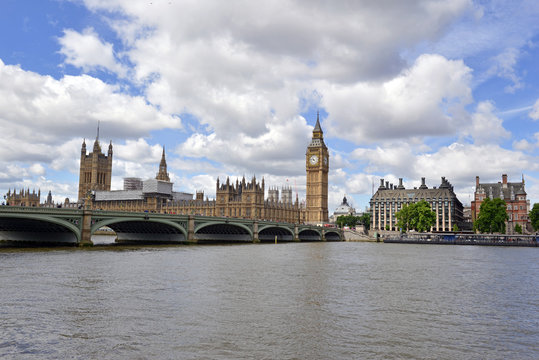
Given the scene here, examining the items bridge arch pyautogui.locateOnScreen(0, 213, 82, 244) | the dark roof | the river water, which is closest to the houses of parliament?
the dark roof

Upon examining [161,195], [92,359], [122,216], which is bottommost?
[92,359]

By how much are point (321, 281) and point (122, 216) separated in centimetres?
3680

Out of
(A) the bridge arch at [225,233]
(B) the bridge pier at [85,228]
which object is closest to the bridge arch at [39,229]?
(B) the bridge pier at [85,228]

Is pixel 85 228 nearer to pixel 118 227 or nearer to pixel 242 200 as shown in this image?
pixel 118 227

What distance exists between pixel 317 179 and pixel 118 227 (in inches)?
4621

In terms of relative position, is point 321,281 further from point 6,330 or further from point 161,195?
point 161,195

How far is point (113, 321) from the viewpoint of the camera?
658 inches

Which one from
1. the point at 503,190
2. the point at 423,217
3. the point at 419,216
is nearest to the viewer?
the point at 423,217

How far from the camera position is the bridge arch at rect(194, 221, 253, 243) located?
87.3 metres

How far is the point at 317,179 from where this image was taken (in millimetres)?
184125

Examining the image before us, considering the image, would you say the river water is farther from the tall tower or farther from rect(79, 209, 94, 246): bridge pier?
the tall tower

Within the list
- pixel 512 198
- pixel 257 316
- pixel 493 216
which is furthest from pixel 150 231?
pixel 512 198

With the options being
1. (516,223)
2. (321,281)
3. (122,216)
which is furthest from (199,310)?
(516,223)

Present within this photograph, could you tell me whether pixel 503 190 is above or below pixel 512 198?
above
